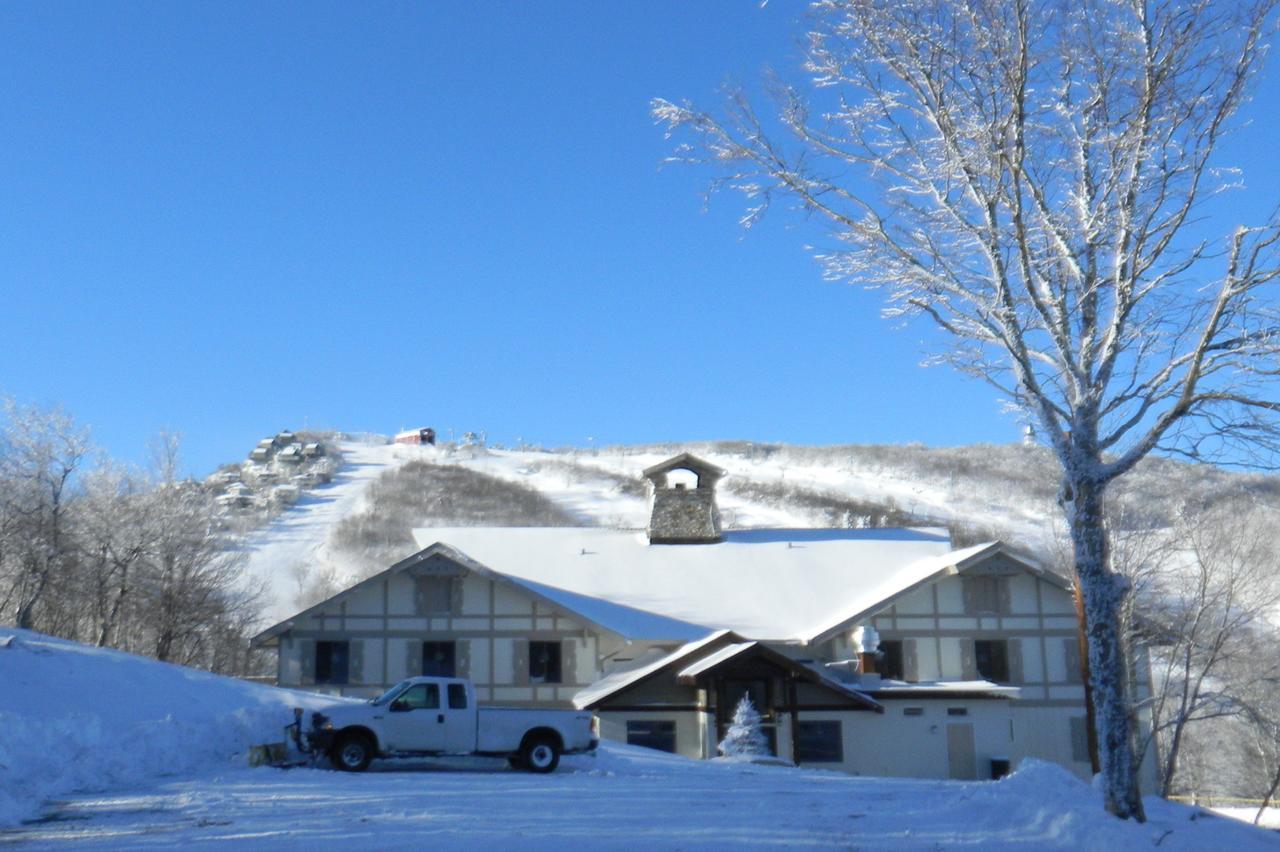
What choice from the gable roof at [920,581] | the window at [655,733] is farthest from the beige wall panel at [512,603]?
the gable roof at [920,581]

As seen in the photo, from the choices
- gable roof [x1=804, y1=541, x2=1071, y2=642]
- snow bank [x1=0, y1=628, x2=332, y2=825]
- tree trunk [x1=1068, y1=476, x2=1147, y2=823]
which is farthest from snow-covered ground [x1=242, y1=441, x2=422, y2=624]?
tree trunk [x1=1068, y1=476, x2=1147, y2=823]

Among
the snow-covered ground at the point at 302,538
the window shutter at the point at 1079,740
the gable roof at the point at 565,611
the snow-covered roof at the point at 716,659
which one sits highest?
the snow-covered ground at the point at 302,538

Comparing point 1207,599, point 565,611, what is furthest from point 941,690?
point 565,611

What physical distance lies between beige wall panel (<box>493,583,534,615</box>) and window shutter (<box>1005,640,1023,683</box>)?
1447 centimetres

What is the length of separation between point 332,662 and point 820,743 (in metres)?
14.5

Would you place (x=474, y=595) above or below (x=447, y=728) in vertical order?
above

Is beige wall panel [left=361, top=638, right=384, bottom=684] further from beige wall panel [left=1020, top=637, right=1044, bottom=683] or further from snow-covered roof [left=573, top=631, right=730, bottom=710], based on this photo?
beige wall panel [left=1020, top=637, right=1044, bottom=683]

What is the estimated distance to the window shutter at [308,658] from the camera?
117 ft

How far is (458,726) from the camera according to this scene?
21.0 metres

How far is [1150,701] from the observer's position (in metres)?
33.1

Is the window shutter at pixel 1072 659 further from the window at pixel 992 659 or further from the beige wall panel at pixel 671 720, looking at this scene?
the beige wall panel at pixel 671 720

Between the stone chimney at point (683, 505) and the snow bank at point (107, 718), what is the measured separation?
52.4 ft

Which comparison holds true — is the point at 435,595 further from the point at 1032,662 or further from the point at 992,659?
the point at 1032,662

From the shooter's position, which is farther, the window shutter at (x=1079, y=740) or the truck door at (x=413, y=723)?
the window shutter at (x=1079, y=740)
